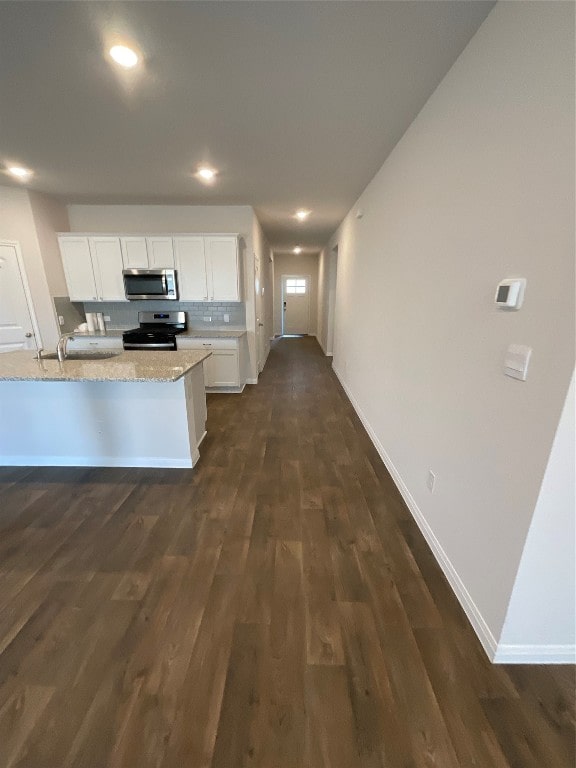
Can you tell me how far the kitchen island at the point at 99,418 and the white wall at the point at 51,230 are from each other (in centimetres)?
214

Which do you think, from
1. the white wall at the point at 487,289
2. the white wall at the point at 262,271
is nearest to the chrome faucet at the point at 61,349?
the white wall at the point at 487,289

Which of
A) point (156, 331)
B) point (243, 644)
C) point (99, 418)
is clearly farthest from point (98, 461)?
point (156, 331)

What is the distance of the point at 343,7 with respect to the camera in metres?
1.30

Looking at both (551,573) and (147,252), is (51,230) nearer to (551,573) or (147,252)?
(147,252)

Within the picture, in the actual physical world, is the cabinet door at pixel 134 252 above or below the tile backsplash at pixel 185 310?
above

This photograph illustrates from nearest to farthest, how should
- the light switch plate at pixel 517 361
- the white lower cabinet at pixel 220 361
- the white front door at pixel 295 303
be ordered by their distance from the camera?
A: the light switch plate at pixel 517 361 < the white lower cabinet at pixel 220 361 < the white front door at pixel 295 303

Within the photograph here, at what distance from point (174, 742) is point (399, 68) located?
3233 millimetres

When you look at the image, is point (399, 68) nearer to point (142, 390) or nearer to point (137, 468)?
point (142, 390)

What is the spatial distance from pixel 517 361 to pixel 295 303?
31.5ft

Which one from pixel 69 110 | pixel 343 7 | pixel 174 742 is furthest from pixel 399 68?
pixel 174 742

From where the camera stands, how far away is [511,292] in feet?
3.74

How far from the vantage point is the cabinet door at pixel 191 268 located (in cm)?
421

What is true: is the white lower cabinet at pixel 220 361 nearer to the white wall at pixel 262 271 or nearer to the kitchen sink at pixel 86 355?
the white wall at pixel 262 271

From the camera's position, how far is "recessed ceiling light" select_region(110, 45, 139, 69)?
1557 millimetres
